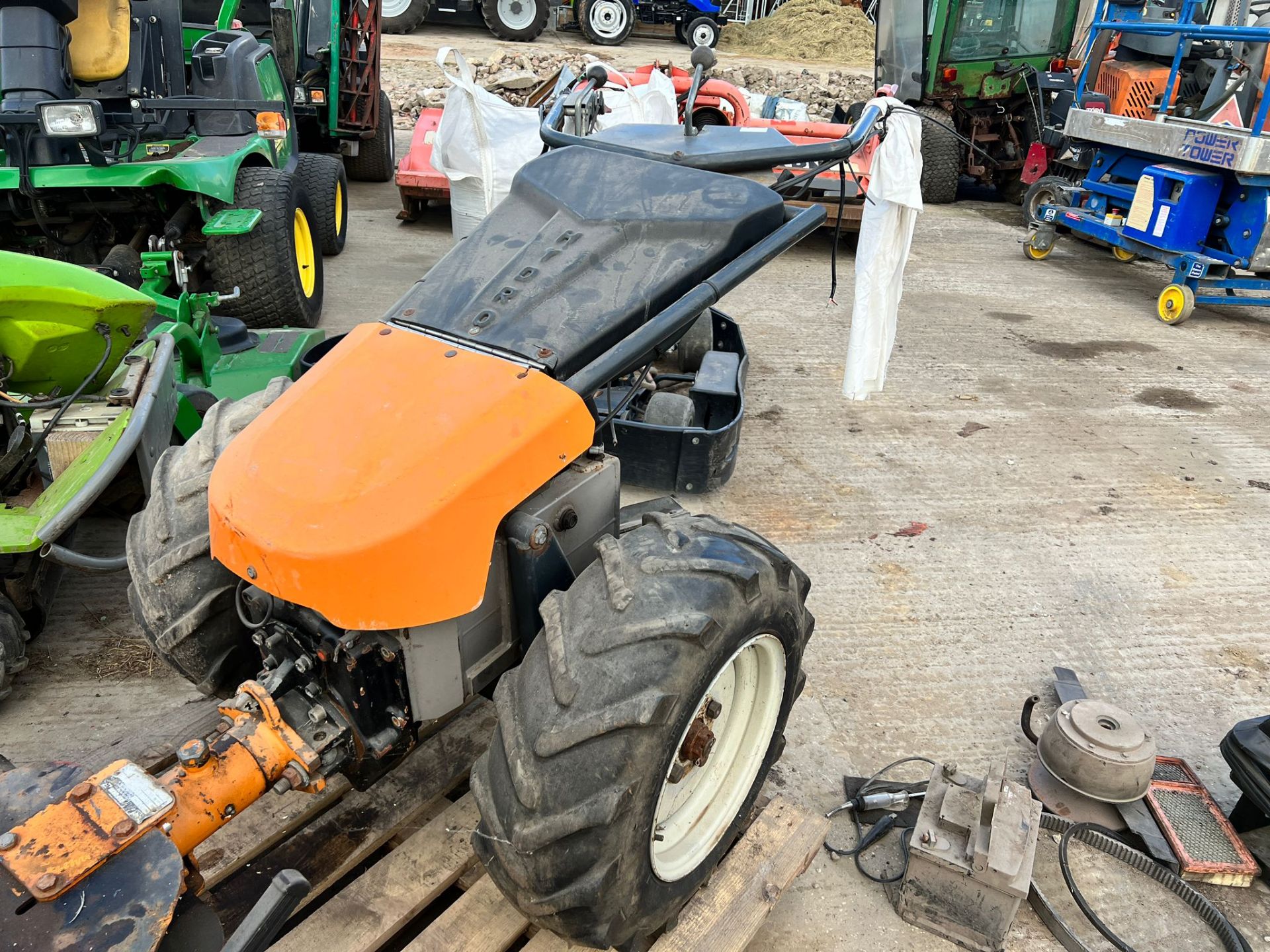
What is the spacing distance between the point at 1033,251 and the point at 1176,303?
1690 mm

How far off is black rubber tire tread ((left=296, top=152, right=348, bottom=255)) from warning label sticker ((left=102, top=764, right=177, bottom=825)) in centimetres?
517

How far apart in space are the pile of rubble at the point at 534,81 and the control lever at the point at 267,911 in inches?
394

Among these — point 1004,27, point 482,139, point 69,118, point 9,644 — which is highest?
point 1004,27

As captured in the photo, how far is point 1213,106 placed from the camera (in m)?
7.26

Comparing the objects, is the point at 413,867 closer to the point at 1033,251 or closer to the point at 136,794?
the point at 136,794

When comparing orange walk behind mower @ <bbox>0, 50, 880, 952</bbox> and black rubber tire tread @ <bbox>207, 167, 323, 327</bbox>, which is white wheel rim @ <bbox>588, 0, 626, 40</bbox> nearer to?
black rubber tire tread @ <bbox>207, 167, 323, 327</bbox>

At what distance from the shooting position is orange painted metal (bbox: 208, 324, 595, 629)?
1.51 m

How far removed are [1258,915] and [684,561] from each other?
1.81 meters

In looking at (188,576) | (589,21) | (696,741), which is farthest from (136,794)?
(589,21)

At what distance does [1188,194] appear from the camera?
6.23 m

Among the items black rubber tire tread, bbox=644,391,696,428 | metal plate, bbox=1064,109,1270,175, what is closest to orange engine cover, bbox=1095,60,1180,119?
metal plate, bbox=1064,109,1270,175

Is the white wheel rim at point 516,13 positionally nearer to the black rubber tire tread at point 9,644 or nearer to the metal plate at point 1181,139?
the metal plate at point 1181,139

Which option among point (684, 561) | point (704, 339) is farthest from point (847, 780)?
point (704, 339)

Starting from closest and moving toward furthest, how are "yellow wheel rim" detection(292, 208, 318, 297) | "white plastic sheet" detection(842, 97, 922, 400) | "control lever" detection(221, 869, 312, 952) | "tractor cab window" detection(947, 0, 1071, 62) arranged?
"control lever" detection(221, 869, 312, 952)
"white plastic sheet" detection(842, 97, 922, 400)
"yellow wheel rim" detection(292, 208, 318, 297)
"tractor cab window" detection(947, 0, 1071, 62)
